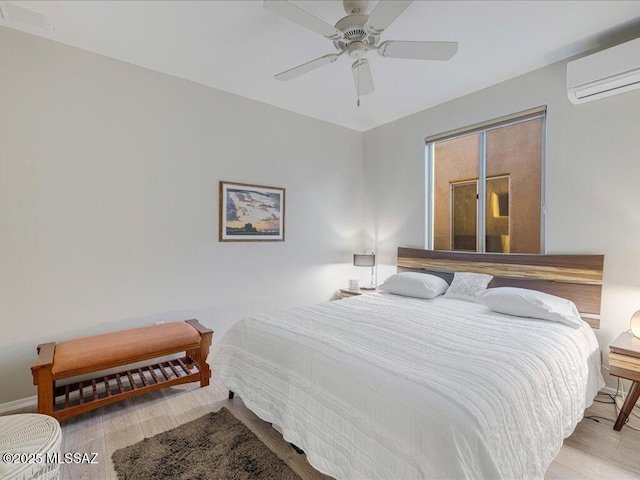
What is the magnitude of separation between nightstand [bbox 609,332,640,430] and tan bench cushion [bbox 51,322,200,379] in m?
3.07

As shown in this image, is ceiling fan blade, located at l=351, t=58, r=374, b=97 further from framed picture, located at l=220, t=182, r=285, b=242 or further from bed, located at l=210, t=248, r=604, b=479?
bed, located at l=210, t=248, r=604, b=479

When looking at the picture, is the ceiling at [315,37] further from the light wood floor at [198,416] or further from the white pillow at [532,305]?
the light wood floor at [198,416]

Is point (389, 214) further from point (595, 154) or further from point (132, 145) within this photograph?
point (132, 145)

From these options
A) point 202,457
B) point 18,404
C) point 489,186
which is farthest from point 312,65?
point 18,404

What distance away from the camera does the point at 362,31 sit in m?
1.96

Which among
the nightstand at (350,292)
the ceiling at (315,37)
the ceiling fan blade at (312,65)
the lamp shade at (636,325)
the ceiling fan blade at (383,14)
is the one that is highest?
the ceiling at (315,37)

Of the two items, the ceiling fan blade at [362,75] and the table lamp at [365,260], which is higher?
the ceiling fan blade at [362,75]

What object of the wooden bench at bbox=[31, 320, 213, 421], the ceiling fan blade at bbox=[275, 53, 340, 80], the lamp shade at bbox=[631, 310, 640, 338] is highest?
the ceiling fan blade at bbox=[275, 53, 340, 80]

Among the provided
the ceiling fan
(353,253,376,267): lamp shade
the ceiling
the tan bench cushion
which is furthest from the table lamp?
the ceiling fan

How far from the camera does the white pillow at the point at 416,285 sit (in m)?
3.13

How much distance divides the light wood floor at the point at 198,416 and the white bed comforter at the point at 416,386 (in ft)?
0.78

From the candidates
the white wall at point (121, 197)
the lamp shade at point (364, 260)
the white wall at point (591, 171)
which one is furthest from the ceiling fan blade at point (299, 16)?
the lamp shade at point (364, 260)

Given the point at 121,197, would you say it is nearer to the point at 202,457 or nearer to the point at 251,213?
the point at 251,213

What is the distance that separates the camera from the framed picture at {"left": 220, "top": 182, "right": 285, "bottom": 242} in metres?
3.38
